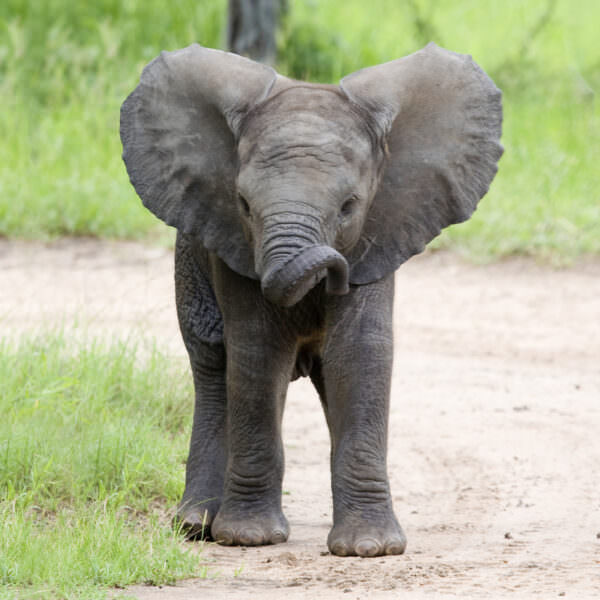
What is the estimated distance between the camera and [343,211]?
3920 mm

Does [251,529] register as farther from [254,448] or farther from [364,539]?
[364,539]

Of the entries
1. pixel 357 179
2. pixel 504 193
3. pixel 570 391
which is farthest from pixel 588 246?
pixel 357 179

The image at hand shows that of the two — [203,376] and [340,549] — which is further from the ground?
[203,376]

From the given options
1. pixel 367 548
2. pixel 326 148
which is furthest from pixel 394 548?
pixel 326 148

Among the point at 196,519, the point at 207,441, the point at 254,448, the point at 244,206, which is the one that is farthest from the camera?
the point at 207,441

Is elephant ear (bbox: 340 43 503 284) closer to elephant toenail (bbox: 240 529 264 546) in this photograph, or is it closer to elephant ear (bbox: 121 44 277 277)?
elephant ear (bbox: 121 44 277 277)

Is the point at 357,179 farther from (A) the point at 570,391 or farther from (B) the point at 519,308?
(B) the point at 519,308

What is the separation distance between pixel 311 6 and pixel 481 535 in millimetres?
8387

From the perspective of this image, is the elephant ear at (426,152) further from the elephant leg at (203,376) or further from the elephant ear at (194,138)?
the elephant leg at (203,376)

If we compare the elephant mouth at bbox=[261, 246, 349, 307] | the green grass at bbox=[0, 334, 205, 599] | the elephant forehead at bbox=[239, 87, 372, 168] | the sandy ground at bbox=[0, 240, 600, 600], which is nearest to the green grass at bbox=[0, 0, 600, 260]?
the sandy ground at bbox=[0, 240, 600, 600]

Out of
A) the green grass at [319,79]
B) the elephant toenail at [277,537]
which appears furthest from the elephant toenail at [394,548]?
the green grass at [319,79]

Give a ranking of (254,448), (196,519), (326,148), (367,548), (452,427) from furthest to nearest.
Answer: (452,427)
(196,519)
(254,448)
(367,548)
(326,148)

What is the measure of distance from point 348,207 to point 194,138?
61cm

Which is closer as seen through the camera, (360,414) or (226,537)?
(360,414)
